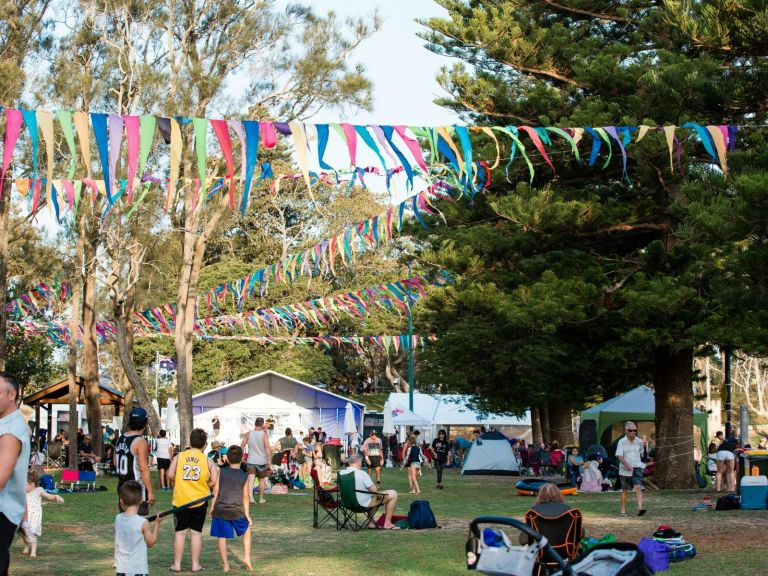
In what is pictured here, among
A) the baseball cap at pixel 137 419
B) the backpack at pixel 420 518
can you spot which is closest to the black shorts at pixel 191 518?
the baseball cap at pixel 137 419

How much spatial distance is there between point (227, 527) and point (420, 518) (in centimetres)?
434

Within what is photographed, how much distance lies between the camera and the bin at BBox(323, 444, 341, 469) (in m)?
34.6

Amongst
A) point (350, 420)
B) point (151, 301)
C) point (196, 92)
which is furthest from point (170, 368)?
point (196, 92)

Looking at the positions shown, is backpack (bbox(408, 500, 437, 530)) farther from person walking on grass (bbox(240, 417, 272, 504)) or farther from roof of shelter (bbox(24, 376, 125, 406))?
roof of shelter (bbox(24, 376, 125, 406))

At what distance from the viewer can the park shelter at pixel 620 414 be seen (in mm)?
28719

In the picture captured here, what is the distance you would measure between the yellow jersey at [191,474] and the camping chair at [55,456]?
26492 millimetres

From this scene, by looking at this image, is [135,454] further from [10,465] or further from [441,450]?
[441,450]

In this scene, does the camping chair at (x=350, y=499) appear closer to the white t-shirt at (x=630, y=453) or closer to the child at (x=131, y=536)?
the white t-shirt at (x=630, y=453)

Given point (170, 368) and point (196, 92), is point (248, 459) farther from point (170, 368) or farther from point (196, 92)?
point (170, 368)

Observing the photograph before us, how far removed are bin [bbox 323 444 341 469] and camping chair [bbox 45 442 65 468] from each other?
853 centimetres

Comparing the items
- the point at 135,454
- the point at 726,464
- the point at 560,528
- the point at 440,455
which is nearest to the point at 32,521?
the point at 135,454

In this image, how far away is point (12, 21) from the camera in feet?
70.2

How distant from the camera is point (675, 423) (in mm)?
22062

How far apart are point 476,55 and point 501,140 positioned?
278cm
